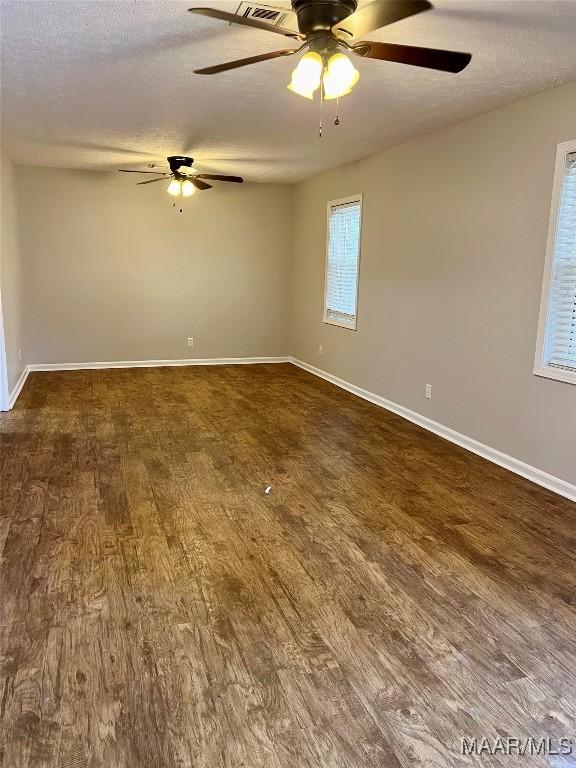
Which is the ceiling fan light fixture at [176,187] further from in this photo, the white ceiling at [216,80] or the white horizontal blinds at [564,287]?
the white horizontal blinds at [564,287]

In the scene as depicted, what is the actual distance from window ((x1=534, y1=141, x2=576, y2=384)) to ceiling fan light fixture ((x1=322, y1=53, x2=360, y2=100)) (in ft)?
5.94

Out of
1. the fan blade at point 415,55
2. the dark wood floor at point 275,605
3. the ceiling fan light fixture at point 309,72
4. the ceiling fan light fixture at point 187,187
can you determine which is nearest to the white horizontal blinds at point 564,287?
the dark wood floor at point 275,605

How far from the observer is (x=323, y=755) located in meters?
1.62

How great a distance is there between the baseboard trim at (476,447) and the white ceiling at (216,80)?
241 cm

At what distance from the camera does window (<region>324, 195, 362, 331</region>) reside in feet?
20.2

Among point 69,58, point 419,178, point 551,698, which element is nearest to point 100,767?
point 551,698

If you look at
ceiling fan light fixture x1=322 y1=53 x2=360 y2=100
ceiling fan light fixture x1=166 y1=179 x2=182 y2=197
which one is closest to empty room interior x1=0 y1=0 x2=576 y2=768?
ceiling fan light fixture x1=322 y1=53 x2=360 y2=100

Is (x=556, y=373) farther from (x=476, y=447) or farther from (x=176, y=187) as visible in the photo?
(x=176, y=187)

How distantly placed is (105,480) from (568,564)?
2722mm

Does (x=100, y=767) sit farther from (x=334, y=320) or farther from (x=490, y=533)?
(x=334, y=320)

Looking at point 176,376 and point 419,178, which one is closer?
point 419,178

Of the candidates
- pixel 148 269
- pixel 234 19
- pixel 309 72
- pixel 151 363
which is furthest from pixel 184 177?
pixel 234 19

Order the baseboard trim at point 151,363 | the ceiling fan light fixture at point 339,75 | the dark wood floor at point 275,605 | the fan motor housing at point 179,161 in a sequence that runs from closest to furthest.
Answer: the dark wood floor at point 275,605 < the ceiling fan light fixture at point 339,75 < the fan motor housing at point 179,161 < the baseboard trim at point 151,363

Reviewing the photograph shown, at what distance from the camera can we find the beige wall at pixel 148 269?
692cm
